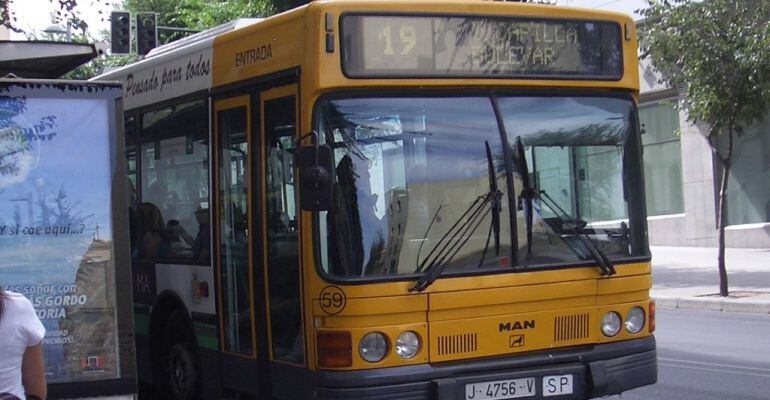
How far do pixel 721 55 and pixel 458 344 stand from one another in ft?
37.9

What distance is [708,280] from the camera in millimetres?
21078

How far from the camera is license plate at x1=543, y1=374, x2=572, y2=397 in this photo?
7.21m

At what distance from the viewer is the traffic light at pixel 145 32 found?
2342 centimetres

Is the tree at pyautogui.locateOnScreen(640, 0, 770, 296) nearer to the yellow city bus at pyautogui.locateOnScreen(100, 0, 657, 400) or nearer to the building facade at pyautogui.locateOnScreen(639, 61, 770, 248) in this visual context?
the building facade at pyautogui.locateOnScreen(639, 61, 770, 248)

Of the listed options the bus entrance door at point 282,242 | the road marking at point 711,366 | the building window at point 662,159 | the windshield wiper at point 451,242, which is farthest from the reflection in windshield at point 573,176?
the building window at point 662,159

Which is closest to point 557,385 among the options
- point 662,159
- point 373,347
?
point 373,347

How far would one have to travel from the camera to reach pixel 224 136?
8234 millimetres

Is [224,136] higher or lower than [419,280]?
higher

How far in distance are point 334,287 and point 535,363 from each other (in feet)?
4.64

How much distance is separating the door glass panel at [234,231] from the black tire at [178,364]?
80cm

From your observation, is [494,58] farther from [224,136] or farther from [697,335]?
[697,335]

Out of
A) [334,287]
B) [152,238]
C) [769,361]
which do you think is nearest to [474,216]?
[334,287]

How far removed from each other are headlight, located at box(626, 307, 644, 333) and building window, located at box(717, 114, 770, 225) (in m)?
19.9

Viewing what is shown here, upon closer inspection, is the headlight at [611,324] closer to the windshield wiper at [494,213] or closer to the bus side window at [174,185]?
the windshield wiper at [494,213]
